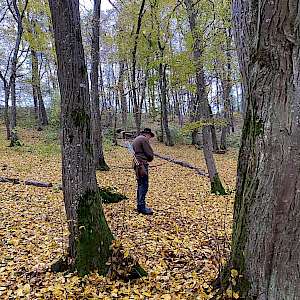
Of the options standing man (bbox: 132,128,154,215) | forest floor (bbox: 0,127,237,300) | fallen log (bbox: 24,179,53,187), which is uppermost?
standing man (bbox: 132,128,154,215)

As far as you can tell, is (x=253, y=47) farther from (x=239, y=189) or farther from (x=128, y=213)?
(x=128, y=213)

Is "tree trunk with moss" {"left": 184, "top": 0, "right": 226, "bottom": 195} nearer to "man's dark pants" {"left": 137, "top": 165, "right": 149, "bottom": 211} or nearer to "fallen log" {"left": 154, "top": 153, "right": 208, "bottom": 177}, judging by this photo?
"man's dark pants" {"left": 137, "top": 165, "right": 149, "bottom": 211}

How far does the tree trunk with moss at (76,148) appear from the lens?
4.13 m

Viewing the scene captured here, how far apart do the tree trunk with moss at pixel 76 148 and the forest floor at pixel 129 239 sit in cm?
31

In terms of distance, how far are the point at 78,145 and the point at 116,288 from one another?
66.8 inches

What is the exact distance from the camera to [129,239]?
573cm

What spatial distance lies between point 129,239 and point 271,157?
356cm

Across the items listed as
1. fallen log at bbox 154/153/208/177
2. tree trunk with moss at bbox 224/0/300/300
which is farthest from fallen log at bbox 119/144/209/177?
tree trunk with moss at bbox 224/0/300/300

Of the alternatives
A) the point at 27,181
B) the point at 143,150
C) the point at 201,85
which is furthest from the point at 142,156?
the point at 27,181

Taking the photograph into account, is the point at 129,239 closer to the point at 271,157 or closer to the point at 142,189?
the point at 142,189

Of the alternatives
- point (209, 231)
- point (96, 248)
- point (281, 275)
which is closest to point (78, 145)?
point (96, 248)

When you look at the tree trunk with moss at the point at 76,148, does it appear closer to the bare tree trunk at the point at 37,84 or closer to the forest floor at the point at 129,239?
the forest floor at the point at 129,239

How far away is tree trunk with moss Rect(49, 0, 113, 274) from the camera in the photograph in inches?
163

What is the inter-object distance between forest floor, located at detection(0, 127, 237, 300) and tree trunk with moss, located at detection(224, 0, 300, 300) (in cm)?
69
